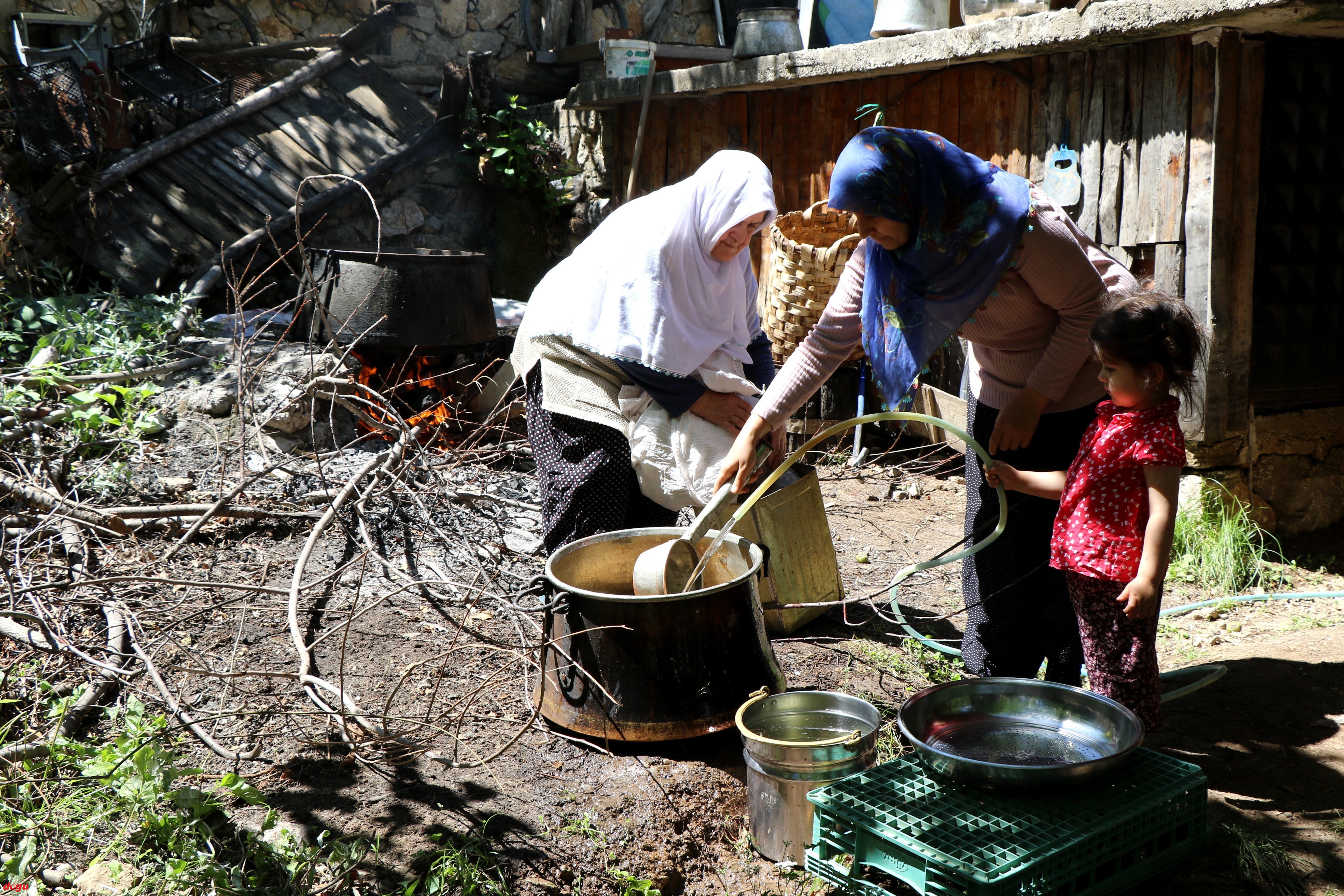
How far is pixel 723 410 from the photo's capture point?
3.23m

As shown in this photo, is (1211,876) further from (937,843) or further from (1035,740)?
(937,843)

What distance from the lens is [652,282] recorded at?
10.2ft

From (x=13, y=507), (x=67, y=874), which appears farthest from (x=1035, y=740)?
(x=13, y=507)

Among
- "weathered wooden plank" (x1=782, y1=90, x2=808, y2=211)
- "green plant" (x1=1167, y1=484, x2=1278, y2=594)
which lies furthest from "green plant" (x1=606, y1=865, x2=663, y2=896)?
"weathered wooden plank" (x1=782, y1=90, x2=808, y2=211)

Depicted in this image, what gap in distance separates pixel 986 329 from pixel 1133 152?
2.39 meters

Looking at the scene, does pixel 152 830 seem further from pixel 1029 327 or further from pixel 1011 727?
pixel 1029 327

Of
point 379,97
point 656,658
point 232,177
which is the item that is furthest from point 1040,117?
point 232,177

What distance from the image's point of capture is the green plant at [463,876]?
7.67ft

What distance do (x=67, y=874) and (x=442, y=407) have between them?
338 centimetres

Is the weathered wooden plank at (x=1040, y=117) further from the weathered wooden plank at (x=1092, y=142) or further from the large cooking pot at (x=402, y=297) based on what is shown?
the large cooking pot at (x=402, y=297)

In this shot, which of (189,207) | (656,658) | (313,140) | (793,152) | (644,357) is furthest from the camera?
(313,140)

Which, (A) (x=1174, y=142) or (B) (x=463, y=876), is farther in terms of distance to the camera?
(A) (x=1174, y=142)

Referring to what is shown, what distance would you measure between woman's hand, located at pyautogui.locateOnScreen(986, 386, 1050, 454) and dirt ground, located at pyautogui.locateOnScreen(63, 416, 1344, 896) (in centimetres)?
98

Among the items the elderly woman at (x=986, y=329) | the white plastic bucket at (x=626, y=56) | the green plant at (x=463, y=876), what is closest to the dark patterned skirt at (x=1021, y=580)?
the elderly woman at (x=986, y=329)
